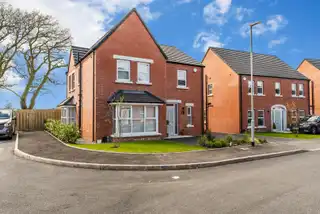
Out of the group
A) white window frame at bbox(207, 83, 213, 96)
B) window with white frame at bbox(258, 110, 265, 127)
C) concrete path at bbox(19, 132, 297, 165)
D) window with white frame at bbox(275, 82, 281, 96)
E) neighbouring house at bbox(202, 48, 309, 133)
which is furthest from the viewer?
white window frame at bbox(207, 83, 213, 96)

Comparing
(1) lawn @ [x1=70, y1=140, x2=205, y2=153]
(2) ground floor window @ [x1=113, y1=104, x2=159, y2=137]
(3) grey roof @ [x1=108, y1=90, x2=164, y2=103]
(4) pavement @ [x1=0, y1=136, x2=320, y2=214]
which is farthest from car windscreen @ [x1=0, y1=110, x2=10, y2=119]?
(4) pavement @ [x1=0, y1=136, x2=320, y2=214]

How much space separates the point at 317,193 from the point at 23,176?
8598 millimetres

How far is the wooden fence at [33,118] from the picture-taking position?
23328mm

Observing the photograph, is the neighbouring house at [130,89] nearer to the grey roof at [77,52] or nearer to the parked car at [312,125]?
the grey roof at [77,52]

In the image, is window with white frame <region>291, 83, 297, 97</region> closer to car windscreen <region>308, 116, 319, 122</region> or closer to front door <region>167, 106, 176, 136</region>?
car windscreen <region>308, 116, 319, 122</region>

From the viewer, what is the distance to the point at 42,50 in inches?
1141

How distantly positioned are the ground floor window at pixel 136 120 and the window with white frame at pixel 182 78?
4.53 m

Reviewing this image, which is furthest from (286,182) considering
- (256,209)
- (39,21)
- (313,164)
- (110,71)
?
(39,21)

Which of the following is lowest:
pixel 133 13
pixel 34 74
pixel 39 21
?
pixel 34 74

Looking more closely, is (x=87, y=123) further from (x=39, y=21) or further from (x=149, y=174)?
(x=39, y=21)

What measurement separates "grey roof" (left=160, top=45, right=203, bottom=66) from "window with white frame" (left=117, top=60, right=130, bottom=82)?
4.22m

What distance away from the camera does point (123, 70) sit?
16906 millimetres

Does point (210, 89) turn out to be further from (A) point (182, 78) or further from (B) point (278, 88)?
(A) point (182, 78)

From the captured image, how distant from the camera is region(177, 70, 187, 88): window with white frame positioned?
67.1ft
